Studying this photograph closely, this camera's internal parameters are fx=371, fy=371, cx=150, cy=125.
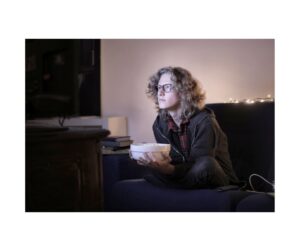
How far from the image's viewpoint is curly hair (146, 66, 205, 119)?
1.40 meters

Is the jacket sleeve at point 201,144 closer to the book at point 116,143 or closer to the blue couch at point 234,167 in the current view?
the blue couch at point 234,167

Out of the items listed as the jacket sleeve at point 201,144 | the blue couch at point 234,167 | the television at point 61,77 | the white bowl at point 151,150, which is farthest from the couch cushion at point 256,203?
the television at point 61,77

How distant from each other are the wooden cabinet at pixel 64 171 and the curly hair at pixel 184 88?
0.29 meters

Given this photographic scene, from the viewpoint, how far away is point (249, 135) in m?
1.40

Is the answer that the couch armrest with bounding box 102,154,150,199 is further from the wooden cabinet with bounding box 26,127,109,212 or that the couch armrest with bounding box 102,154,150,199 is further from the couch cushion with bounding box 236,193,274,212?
the couch cushion with bounding box 236,193,274,212

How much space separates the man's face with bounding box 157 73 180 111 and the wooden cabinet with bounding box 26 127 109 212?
279mm

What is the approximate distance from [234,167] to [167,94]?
0.37m

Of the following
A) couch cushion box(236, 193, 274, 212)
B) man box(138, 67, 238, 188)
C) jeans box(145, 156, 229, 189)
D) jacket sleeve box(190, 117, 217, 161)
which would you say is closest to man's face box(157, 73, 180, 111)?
man box(138, 67, 238, 188)

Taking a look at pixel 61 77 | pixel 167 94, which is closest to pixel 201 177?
pixel 167 94

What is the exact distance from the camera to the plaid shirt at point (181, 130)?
4.59ft
